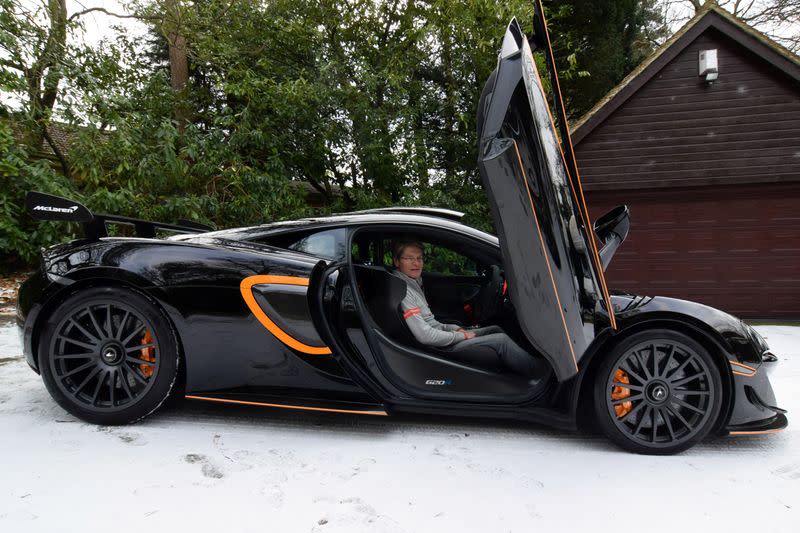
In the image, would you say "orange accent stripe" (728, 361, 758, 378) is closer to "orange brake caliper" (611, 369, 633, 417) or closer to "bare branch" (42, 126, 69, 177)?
"orange brake caliper" (611, 369, 633, 417)

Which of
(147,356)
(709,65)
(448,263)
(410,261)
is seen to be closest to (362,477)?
(410,261)

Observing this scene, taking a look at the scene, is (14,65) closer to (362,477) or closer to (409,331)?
(409,331)

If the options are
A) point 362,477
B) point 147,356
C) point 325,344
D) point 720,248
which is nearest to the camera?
point 362,477

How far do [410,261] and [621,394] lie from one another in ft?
4.07

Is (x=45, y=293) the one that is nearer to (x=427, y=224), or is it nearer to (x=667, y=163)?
(x=427, y=224)

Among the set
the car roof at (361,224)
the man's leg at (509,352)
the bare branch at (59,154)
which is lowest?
the man's leg at (509,352)

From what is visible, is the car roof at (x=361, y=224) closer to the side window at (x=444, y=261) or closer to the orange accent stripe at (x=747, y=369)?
the side window at (x=444, y=261)

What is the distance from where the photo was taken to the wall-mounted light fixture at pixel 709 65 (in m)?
8.62

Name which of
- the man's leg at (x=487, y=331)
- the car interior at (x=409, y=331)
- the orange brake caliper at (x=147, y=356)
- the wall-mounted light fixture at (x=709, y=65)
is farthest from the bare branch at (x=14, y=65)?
the wall-mounted light fixture at (x=709, y=65)

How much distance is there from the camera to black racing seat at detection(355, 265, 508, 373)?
2.49m

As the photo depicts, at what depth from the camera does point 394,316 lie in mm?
2529

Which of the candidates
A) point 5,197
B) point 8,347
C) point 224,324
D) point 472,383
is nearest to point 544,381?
point 472,383

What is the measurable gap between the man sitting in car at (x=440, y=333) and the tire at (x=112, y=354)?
1222 mm

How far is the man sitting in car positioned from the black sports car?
0.04m
